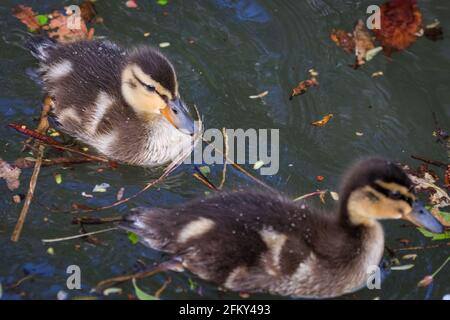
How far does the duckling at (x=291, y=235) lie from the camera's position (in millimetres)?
3252

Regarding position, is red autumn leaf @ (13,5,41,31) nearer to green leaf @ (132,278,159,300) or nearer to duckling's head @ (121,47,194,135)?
duckling's head @ (121,47,194,135)

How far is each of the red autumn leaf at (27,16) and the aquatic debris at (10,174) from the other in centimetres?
106

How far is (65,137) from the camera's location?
415cm

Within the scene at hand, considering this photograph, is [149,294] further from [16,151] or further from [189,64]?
[189,64]

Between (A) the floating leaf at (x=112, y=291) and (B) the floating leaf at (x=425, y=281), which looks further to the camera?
(B) the floating leaf at (x=425, y=281)

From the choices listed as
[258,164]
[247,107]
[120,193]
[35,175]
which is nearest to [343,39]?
[247,107]

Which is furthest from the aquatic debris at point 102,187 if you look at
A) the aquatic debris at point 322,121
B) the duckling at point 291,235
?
the aquatic debris at point 322,121

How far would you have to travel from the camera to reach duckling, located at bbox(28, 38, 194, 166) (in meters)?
3.91

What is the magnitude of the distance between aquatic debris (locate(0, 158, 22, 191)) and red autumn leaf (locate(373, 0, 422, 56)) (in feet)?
7.30

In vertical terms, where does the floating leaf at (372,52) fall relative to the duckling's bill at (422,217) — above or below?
below

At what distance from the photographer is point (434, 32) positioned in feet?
15.8

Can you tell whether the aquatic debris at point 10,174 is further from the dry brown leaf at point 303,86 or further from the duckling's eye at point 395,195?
the duckling's eye at point 395,195

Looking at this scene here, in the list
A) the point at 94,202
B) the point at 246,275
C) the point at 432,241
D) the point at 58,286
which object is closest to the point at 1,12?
the point at 94,202

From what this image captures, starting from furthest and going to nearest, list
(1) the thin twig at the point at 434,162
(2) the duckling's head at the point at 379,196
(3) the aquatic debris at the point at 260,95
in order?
(3) the aquatic debris at the point at 260,95
(1) the thin twig at the point at 434,162
(2) the duckling's head at the point at 379,196
